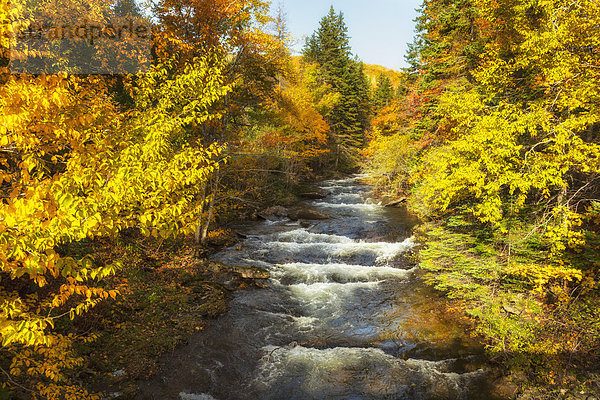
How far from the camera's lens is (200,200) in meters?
9.27

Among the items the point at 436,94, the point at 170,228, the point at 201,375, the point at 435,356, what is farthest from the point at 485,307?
the point at 436,94

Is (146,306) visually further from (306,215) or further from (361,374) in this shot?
(306,215)

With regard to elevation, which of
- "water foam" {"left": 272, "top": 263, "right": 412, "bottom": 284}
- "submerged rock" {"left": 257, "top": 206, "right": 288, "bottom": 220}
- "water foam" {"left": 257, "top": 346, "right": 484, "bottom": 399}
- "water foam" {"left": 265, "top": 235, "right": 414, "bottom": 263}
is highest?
"submerged rock" {"left": 257, "top": 206, "right": 288, "bottom": 220}

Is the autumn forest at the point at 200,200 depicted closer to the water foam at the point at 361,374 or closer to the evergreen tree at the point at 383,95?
the water foam at the point at 361,374

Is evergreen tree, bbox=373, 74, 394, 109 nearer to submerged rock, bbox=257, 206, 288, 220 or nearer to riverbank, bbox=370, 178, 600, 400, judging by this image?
submerged rock, bbox=257, 206, 288, 220

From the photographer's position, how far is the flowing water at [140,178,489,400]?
6863 millimetres

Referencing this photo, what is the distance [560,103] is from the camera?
7.95 meters

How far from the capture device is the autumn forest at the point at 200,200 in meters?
4.19

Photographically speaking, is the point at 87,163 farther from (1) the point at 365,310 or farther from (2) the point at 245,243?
(2) the point at 245,243

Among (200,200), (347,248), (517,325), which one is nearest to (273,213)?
(347,248)

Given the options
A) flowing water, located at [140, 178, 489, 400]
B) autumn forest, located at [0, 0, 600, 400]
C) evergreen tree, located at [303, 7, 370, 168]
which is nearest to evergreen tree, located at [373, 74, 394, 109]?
evergreen tree, located at [303, 7, 370, 168]

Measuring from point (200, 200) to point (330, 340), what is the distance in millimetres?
5638

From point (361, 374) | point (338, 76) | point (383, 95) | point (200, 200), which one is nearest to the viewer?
point (361, 374)

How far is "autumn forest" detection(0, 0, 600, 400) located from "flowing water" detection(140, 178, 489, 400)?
455 millimetres
